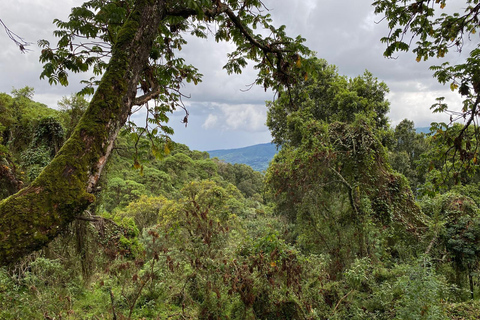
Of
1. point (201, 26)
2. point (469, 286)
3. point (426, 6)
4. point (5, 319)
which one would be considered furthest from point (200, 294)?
point (469, 286)

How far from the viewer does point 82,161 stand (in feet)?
4.83

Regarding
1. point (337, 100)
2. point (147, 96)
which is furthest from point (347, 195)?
point (147, 96)

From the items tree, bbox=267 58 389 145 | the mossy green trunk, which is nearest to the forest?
the mossy green trunk

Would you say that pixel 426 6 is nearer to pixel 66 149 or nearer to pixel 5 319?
pixel 66 149

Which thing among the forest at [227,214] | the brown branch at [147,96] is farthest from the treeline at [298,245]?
the brown branch at [147,96]

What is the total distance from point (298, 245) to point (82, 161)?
690 centimetres

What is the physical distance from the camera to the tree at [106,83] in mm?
1279

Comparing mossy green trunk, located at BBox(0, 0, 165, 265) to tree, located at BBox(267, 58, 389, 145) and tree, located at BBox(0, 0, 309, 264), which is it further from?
tree, located at BBox(267, 58, 389, 145)

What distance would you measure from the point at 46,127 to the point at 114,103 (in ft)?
25.3

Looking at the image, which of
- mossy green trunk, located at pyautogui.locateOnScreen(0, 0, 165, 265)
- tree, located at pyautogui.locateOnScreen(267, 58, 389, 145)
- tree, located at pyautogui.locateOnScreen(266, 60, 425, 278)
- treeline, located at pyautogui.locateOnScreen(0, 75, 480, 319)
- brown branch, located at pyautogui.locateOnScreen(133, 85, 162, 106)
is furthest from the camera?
tree, located at pyautogui.locateOnScreen(267, 58, 389, 145)

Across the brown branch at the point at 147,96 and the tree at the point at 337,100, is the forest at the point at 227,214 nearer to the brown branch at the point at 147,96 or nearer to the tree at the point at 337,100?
the brown branch at the point at 147,96

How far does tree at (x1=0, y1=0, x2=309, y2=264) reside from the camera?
4.20 feet

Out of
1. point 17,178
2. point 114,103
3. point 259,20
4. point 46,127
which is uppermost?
point 259,20

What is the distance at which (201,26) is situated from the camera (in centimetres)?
291
